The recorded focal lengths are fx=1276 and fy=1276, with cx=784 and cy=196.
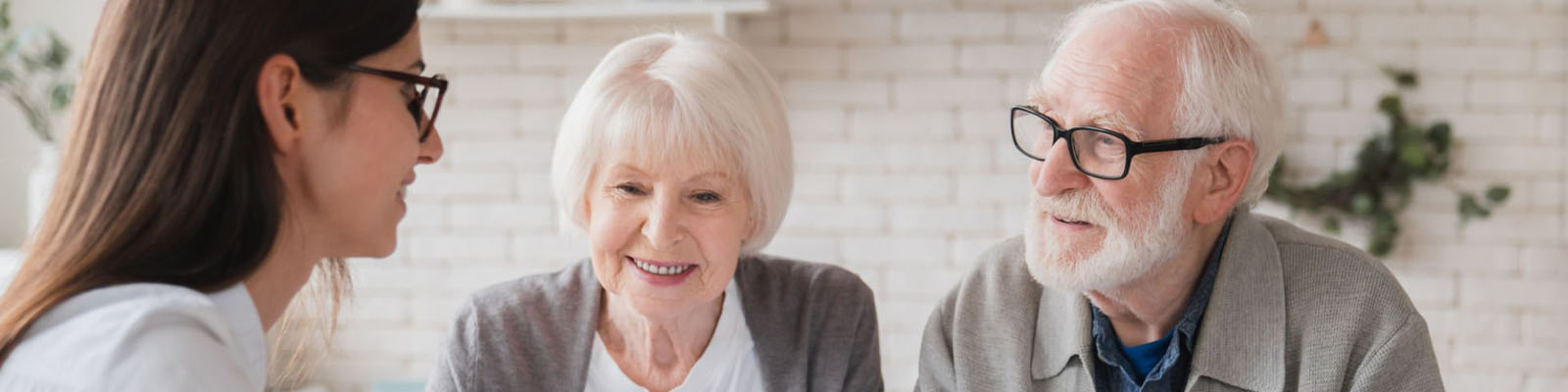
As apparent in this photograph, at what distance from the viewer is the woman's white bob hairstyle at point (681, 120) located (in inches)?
71.6

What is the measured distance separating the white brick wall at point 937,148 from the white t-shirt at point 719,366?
1.20m

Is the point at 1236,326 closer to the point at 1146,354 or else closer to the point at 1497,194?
the point at 1146,354

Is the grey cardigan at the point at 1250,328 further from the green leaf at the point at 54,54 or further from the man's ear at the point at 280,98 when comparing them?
the green leaf at the point at 54,54

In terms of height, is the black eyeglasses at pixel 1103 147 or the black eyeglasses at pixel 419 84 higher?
the black eyeglasses at pixel 419 84

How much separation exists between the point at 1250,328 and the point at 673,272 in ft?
2.72

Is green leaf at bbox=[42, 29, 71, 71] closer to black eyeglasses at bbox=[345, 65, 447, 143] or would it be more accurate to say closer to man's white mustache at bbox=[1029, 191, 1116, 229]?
black eyeglasses at bbox=[345, 65, 447, 143]

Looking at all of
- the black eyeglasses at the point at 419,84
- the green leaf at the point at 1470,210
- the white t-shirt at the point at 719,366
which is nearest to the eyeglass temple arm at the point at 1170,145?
the white t-shirt at the point at 719,366

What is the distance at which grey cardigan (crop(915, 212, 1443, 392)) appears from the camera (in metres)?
1.75

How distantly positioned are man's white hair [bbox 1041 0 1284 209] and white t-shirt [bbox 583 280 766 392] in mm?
621

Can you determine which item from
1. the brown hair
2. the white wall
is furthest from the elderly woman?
the white wall

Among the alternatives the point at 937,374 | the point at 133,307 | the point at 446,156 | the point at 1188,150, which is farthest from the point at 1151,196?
the point at 446,156

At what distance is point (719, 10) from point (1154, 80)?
4.33ft

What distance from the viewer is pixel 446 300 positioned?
3.39 m

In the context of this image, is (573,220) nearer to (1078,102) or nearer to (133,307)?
(1078,102)
